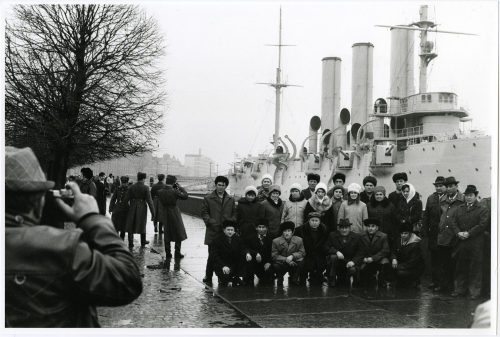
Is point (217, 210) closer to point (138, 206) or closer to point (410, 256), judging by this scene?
point (410, 256)

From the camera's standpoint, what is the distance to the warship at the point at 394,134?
2192 cm

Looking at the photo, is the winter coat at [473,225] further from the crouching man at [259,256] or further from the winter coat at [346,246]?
the crouching man at [259,256]

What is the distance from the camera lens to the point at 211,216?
8.53 meters

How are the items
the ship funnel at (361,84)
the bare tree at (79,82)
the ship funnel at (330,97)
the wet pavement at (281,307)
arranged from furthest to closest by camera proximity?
the ship funnel at (330,97) < the ship funnel at (361,84) < the bare tree at (79,82) < the wet pavement at (281,307)

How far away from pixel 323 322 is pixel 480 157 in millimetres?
17548

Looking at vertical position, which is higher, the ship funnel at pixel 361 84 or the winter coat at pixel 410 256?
the ship funnel at pixel 361 84

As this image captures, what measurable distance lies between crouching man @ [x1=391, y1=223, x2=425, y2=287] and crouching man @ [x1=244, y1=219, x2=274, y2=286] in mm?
1661

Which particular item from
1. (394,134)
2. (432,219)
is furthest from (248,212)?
(394,134)

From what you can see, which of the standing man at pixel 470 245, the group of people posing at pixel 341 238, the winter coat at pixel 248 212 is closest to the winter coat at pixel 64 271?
the group of people posing at pixel 341 238

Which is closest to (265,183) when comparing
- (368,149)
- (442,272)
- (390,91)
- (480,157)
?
(442,272)

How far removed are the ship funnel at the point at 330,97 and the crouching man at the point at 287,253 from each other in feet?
87.3

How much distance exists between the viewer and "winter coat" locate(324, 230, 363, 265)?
25.7 ft

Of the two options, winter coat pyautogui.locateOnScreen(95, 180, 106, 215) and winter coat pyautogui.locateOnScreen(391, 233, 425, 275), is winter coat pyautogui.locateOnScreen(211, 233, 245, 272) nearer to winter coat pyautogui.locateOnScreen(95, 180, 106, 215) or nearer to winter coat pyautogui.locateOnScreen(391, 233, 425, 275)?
winter coat pyautogui.locateOnScreen(391, 233, 425, 275)

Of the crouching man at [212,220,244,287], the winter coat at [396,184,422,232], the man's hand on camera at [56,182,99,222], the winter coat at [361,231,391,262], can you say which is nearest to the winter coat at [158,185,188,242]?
the crouching man at [212,220,244,287]
